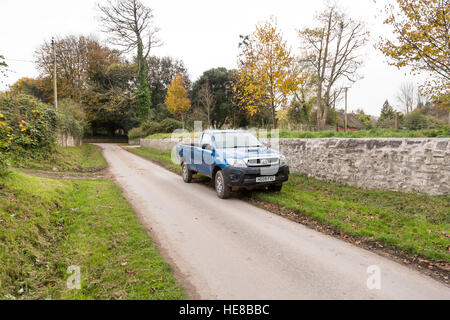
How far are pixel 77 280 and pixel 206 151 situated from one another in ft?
19.7

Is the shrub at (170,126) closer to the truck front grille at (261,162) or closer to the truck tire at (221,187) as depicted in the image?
the truck tire at (221,187)

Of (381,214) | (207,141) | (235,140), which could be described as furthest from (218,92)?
(381,214)

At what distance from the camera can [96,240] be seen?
464 cm

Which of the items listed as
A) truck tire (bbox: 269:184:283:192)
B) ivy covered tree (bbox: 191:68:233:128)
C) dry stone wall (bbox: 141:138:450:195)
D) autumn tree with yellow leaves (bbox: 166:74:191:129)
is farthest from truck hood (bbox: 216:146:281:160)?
ivy covered tree (bbox: 191:68:233:128)

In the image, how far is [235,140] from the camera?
9016 mm

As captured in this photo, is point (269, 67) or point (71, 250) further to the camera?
point (269, 67)

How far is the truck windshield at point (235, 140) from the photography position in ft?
28.8

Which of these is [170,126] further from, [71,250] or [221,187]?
[71,250]

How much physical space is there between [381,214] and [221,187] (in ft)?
13.8

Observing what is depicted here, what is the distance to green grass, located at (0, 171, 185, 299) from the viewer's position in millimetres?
3295

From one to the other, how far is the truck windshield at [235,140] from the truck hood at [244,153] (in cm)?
43

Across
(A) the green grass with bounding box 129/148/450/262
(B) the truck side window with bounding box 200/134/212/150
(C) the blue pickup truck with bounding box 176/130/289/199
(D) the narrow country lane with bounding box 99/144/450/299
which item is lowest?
(D) the narrow country lane with bounding box 99/144/450/299

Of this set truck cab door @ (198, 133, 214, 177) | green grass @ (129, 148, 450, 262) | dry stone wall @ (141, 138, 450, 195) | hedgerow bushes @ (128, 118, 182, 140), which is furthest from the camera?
hedgerow bushes @ (128, 118, 182, 140)

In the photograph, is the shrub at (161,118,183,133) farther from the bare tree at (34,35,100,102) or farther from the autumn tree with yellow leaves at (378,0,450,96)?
the autumn tree with yellow leaves at (378,0,450,96)
